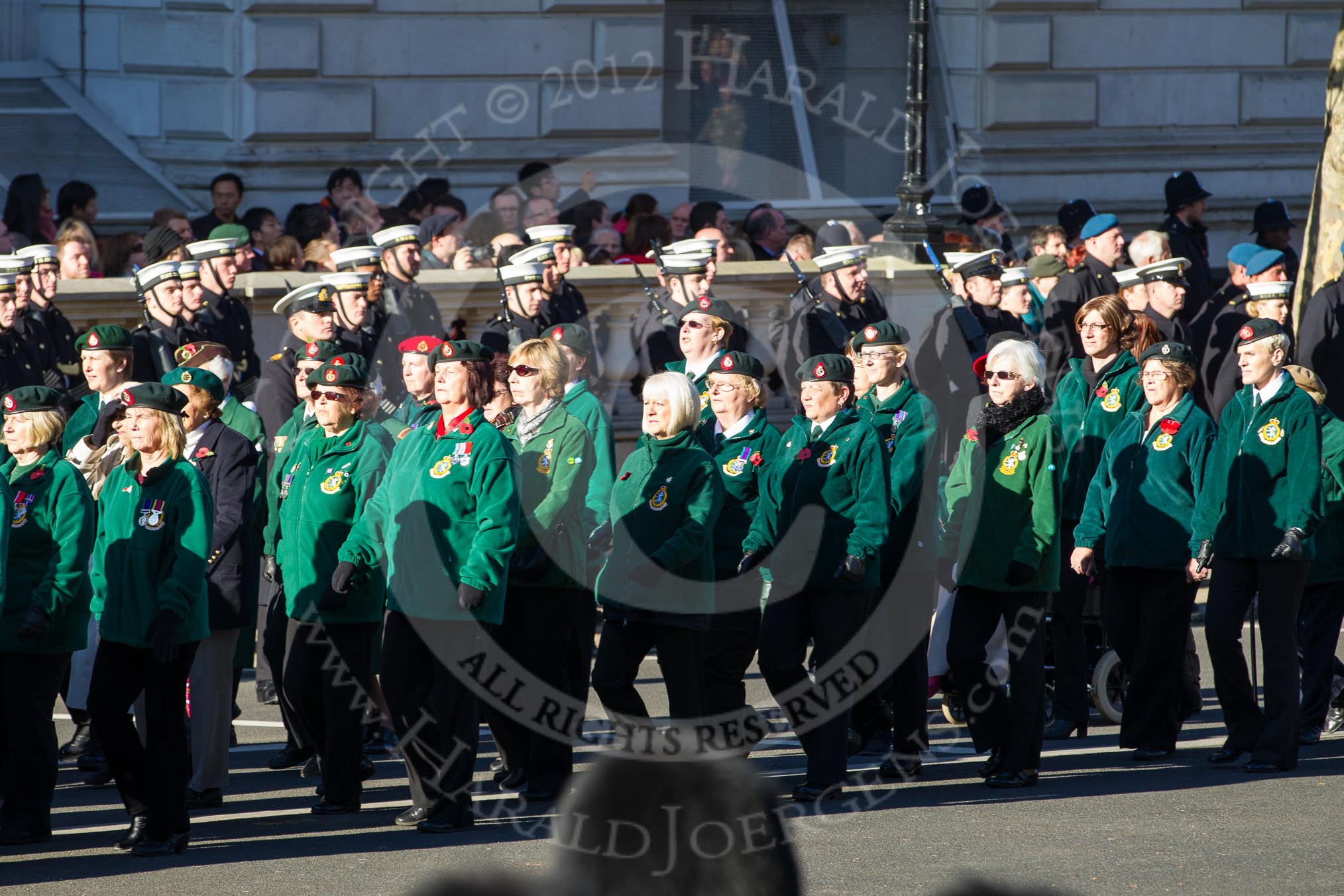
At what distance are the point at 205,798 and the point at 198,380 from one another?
167 cm

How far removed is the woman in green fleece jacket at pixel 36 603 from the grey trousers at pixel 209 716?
1.88 feet

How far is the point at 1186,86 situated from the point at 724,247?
7.97 metres

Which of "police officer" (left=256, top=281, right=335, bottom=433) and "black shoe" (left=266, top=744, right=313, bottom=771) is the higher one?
"police officer" (left=256, top=281, right=335, bottom=433)

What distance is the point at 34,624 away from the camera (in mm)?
6613

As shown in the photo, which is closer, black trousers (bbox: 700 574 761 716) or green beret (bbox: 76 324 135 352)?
black trousers (bbox: 700 574 761 716)

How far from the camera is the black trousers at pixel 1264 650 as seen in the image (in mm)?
7668

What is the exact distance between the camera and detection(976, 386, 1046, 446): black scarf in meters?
7.81

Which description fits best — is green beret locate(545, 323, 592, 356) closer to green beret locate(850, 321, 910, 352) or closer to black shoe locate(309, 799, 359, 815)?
green beret locate(850, 321, 910, 352)

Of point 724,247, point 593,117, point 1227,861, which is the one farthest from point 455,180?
point 1227,861

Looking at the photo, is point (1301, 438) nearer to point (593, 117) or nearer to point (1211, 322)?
point (1211, 322)

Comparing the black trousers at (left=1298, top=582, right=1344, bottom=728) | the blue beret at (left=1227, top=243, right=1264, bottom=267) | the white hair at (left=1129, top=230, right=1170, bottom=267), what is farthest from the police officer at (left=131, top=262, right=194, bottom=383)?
the blue beret at (left=1227, top=243, right=1264, bottom=267)

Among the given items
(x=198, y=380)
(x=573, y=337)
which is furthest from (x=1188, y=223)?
(x=198, y=380)

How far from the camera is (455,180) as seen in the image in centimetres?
1714

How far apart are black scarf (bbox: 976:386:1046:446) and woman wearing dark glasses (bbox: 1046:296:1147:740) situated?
74cm
